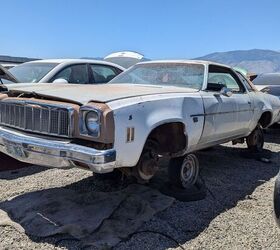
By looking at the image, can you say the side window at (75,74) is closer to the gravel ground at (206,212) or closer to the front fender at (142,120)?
the gravel ground at (206,212)

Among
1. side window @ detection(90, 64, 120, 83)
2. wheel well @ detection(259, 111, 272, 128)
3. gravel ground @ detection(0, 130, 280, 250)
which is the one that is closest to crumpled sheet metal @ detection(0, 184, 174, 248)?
gravel ground @ detection(0, 130, 280, 250)

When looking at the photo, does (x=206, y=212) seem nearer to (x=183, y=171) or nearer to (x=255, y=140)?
(x=183, y=171)

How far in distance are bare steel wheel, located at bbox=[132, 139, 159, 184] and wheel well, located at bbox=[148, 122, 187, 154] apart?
0.86ft

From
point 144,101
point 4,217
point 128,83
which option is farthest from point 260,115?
point 4,217

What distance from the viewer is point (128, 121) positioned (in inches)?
150

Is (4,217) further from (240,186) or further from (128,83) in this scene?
(240,186)

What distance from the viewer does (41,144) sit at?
3.90m

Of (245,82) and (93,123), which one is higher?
(245,82)

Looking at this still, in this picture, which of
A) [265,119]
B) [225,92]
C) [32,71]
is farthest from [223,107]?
[32,71]

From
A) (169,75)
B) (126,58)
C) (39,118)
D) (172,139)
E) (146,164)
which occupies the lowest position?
(146,164)

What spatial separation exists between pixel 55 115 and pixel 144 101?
888 mm

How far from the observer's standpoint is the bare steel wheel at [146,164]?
14.0 feet

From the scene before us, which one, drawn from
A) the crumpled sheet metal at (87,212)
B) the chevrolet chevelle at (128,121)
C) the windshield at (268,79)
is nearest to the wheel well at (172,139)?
the chevrolet chevelle at (128,121)

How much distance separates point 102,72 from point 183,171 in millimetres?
3880
